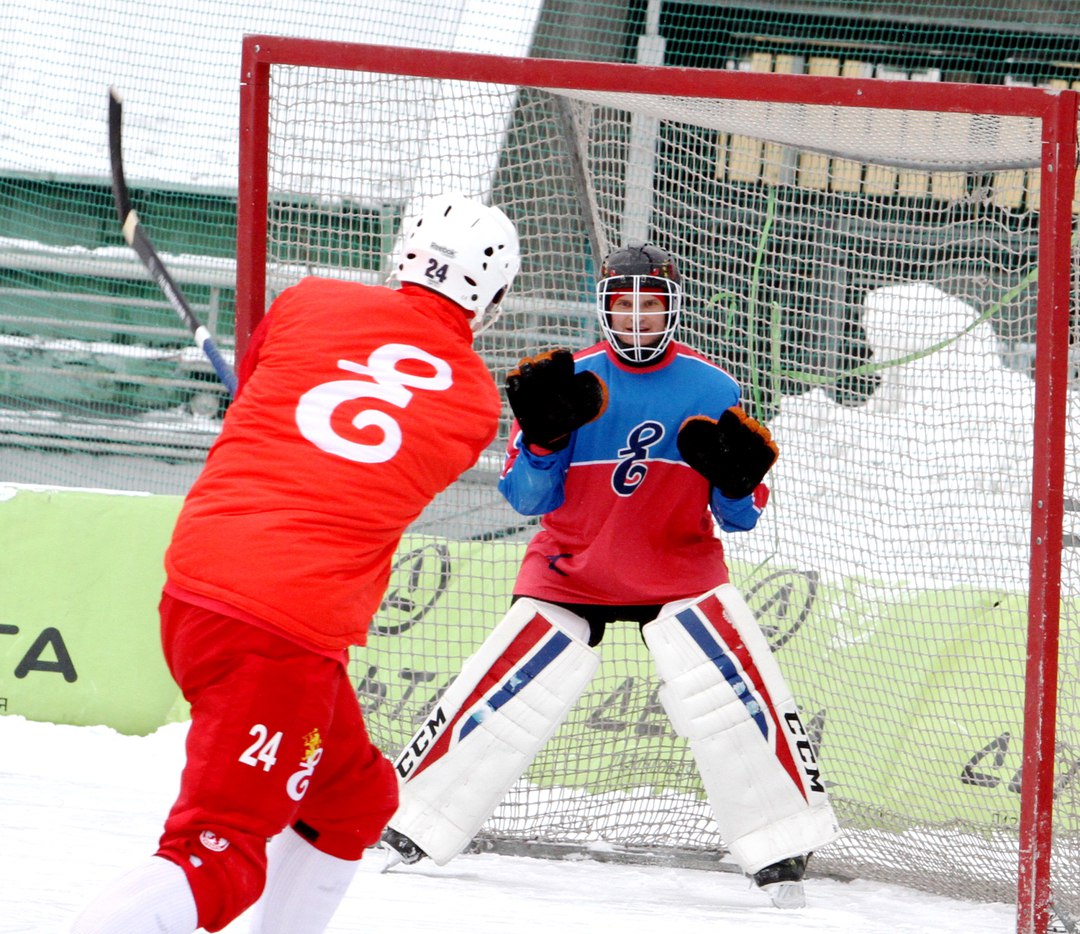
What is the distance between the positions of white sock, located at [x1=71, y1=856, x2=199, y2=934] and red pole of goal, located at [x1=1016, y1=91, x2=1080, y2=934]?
1776 mm

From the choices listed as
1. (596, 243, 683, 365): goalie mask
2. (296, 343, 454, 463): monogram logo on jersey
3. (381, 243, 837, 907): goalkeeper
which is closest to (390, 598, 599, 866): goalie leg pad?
(381, 243, 837, 907): goalkeeper

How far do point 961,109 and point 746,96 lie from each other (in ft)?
1.43

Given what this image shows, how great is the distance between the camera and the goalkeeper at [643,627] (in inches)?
122

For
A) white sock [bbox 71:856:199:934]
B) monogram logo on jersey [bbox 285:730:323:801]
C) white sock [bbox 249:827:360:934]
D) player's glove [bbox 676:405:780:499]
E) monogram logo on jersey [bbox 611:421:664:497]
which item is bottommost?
white sock [bbox 249:827:360:934]

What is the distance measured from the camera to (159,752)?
13.1 ft

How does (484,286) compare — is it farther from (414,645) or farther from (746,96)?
(414,645)

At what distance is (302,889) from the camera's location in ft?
7.50

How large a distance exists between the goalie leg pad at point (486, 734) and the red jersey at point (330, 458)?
1.05 meters

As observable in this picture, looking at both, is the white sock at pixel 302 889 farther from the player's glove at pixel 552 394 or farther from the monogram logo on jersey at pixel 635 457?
the monogram logo on jersey at pixel 635 457

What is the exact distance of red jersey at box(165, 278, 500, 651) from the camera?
202 centimetres

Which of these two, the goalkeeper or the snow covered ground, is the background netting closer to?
the snow covered ground

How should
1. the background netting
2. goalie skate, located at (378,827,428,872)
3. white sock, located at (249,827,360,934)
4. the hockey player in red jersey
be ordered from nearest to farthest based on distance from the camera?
the hockey player in red jersey
white sock, located at (249,827,360,934)
goalie skate, located at (378,827,428,872)
the background netting

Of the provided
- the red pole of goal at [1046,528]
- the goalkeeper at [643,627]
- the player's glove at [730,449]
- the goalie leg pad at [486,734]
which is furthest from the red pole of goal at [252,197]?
the red pole of goal at [1046,528]

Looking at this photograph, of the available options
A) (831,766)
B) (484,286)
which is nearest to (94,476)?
(831,766)
